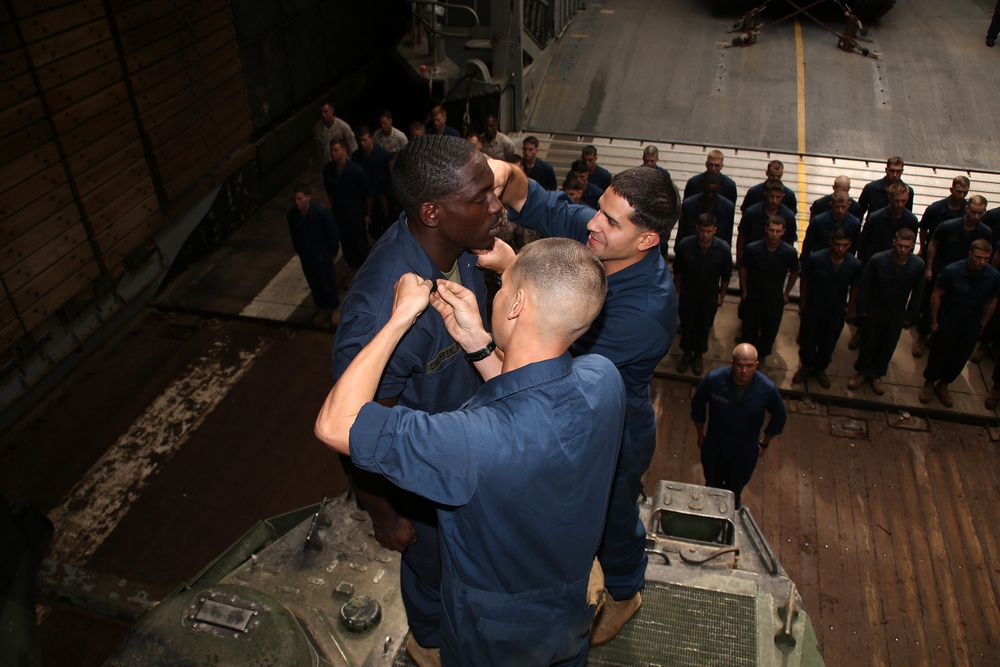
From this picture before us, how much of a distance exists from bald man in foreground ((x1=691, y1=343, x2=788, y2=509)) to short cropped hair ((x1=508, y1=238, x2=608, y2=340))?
10.2 feet

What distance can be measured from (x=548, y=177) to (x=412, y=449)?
6524 millimetres

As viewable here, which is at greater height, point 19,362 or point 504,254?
point 504,254

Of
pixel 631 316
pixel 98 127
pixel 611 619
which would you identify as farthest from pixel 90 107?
pixel 611 619

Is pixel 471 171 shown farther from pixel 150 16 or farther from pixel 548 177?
pixel 150 16

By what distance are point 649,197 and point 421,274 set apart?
105 cm

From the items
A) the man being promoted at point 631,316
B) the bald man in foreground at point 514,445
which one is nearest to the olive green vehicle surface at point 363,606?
the man being promoted at point 631,316

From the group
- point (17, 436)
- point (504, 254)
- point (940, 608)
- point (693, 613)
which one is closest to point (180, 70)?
point (17, 436)

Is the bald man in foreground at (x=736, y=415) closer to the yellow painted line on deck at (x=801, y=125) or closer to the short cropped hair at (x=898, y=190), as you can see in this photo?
the short cropped hair at (x=898, y=190)

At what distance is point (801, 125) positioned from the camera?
414 inches

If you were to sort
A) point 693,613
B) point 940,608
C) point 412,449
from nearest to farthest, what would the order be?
point 412,449
point 693,613
point 940,608

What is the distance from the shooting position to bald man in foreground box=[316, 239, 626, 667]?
6.66 ft

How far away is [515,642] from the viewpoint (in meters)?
2.41

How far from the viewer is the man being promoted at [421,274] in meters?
2.47

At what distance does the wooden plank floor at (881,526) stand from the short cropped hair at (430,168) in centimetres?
390
